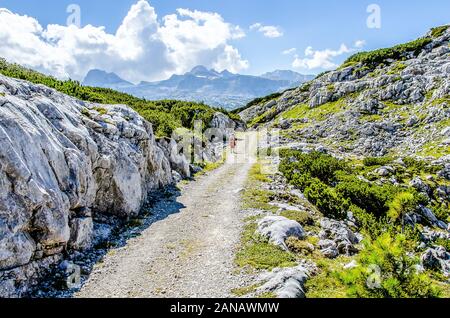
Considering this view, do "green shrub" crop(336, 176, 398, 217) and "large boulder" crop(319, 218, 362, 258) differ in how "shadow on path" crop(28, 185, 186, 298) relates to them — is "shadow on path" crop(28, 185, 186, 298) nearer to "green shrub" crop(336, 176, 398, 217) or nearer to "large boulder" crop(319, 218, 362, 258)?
"large boulder" crop(319, 218, 362, 258)

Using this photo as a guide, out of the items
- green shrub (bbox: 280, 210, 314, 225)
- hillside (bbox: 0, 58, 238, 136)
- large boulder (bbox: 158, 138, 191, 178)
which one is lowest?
green shrub (bbox: 280, 210, 314, 225)

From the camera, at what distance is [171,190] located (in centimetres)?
3108

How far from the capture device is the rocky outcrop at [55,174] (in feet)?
44.6

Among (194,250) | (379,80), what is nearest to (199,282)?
(194,250)

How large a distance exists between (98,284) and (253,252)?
7818 mm

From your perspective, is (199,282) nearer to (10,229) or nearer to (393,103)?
(10,229)

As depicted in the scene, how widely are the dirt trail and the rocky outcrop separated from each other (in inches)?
98.4

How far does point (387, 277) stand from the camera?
11.1 metres

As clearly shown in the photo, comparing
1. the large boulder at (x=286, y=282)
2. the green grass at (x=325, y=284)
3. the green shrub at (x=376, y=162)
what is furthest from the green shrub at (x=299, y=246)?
the green shrub at (x=376, y=162)

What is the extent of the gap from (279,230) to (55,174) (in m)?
12.8

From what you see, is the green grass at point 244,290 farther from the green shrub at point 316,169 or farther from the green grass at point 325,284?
the green shrub at point 316,169

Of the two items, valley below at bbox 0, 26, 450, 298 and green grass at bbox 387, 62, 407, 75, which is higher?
green grass at bbox 387, 62, 407, 75

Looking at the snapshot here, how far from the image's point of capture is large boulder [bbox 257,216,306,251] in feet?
60.8

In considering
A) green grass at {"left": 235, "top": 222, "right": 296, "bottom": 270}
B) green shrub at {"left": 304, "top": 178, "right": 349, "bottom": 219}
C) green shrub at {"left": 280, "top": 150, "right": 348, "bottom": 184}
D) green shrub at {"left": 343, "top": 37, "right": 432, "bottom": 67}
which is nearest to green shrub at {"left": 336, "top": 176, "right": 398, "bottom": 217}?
green shrub at {"left": 304, "top": 178, "right": 349, "bottom": 219}
